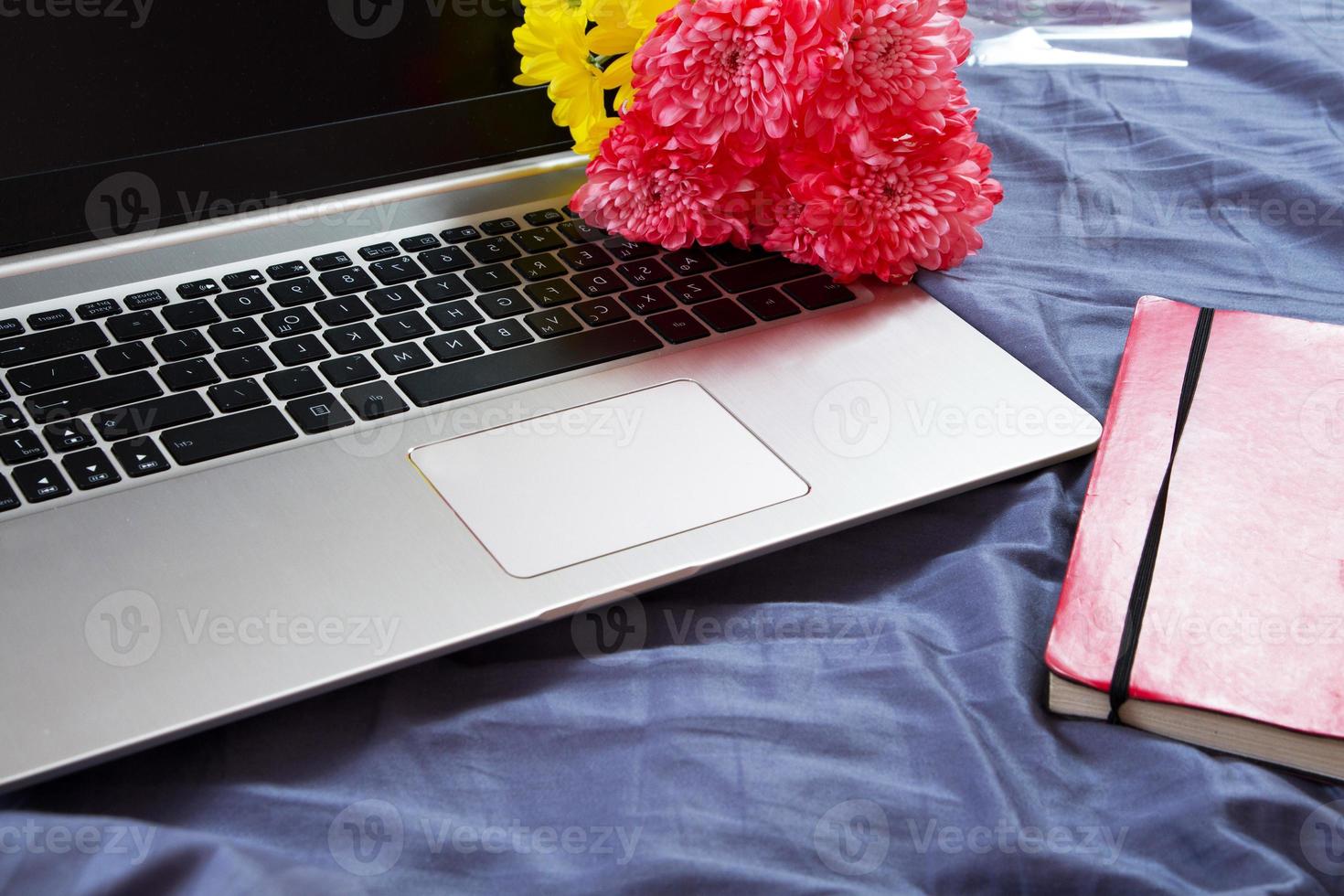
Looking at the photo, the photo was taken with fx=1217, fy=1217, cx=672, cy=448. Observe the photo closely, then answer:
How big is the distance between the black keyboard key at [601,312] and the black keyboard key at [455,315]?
0.06 meters

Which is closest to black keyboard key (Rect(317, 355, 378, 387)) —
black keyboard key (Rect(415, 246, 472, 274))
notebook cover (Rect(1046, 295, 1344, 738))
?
black keyboard key (Rect(415, 246, 472, 274))

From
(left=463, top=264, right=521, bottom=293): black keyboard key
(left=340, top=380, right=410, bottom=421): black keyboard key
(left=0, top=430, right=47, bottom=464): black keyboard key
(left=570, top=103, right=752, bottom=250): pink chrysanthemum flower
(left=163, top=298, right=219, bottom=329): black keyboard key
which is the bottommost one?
(left=340, top=380, right=410, bottom=421): black keyboard key

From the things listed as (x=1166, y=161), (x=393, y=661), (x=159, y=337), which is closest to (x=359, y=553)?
(x=393, y=661)

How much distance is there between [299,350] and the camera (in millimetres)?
637

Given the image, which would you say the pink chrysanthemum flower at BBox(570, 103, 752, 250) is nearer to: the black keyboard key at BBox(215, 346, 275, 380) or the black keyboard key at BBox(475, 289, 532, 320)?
the black keyboard key at BBox(475, 289, 532, 320)

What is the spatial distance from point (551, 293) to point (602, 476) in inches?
6.5

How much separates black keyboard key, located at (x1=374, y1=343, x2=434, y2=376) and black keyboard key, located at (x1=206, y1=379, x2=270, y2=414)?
63 millimetres

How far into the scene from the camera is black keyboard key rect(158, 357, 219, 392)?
612mm

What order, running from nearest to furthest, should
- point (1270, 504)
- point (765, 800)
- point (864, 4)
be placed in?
point (765, 800) < point (1270, 504) < point (864, 4)

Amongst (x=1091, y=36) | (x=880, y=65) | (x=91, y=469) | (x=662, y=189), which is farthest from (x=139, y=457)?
(x=1091, y=36)

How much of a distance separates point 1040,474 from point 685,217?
26 cm

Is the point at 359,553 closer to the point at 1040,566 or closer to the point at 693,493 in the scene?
the point at 693,493

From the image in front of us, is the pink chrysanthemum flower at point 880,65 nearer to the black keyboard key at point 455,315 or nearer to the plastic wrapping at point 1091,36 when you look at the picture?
the black keyboard key at point 455,315

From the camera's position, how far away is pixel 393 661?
1.58 ft
